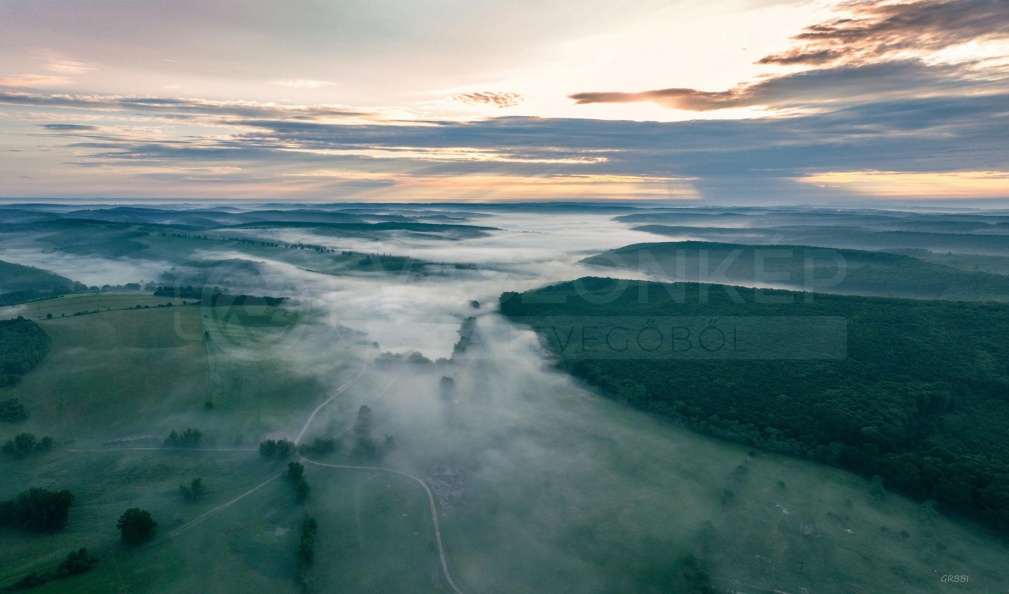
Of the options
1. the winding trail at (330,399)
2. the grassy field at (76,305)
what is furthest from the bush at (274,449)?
the grassy field at (76,305)

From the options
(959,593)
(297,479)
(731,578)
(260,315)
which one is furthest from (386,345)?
(959,593)

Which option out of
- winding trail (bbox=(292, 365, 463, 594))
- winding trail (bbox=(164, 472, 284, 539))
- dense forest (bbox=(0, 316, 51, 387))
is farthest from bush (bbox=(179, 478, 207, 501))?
dense forest (bbox=(0, 316, 51, 387))

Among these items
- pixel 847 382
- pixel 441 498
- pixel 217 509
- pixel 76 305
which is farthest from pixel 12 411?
pixel 847 382

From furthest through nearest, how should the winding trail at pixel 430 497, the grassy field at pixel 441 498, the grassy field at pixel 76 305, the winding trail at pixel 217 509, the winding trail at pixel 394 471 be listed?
1. the grassy field at pixel 76 305
2. the winding trail at pixel 217 509
3. the winding trail at pixel 394 471
4. the winding trail at pixel 430 497
5. the grassy field at pixel 441 498

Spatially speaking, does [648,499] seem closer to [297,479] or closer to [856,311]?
[297,479]

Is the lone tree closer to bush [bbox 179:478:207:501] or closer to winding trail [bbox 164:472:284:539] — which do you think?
winding trail [bbox 164:472:284:539]

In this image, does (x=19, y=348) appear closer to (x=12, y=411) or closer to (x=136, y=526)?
(x=12, y=411)

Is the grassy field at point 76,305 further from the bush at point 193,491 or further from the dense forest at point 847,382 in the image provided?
the dense forest at point 847,382
